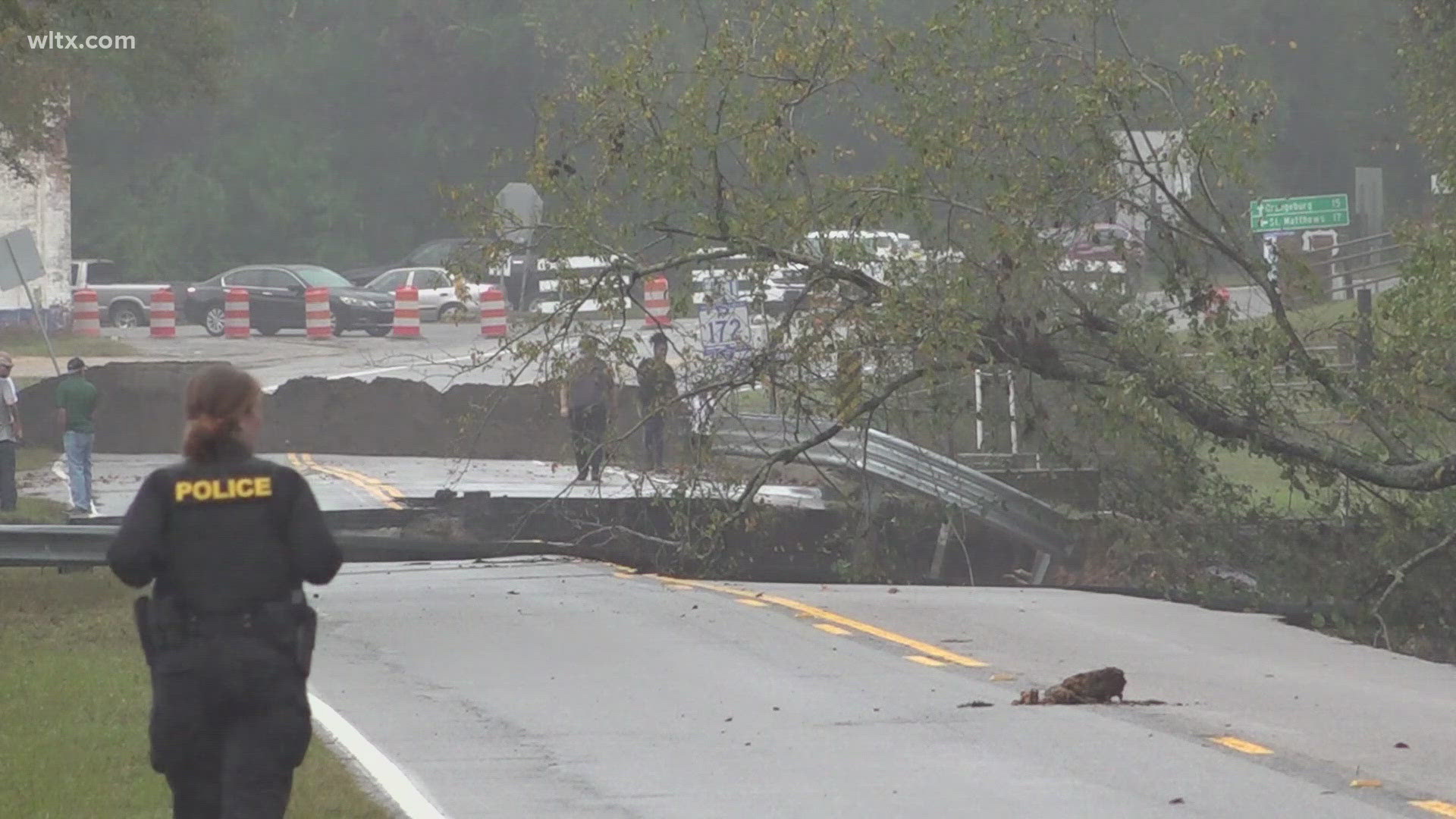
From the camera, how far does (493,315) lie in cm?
4372

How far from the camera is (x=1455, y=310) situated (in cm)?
1421

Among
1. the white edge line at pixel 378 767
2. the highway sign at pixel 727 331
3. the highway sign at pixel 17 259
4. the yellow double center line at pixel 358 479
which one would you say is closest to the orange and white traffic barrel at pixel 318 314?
the yellow double center line at pixel 358 479

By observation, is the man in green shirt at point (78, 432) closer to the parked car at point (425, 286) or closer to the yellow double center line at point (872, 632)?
the yellow double center line at point (872, 632)

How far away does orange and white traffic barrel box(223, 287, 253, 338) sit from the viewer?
153ft

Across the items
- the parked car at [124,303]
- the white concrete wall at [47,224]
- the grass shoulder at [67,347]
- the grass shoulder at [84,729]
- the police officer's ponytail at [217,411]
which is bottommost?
the grass shoulder at [84,729]

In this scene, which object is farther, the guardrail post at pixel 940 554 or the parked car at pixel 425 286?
the parked car at pixel 425 286

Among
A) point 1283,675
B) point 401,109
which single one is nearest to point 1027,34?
point 1283,675

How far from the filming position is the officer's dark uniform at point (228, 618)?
5793 mm

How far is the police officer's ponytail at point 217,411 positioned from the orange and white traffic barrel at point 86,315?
41.6 m

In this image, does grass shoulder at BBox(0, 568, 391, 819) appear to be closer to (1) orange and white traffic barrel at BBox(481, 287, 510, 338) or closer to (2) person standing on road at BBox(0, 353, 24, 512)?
(2) person standing on road at BBox(0, 353, 24, 512)

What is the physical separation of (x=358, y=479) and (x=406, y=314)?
1905 cm

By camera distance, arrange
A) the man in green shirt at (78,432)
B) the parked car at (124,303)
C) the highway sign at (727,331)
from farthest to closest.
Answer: the parked car at (124,303)
the man in green shirt at (78,432)
the highway sign at (727,331)

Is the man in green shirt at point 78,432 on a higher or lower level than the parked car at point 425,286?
lower

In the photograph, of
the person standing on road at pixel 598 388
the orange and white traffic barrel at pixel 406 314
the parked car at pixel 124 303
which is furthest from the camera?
the parked car at pixel 124 303
